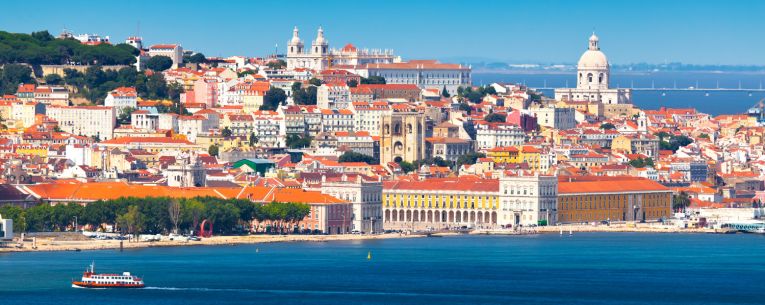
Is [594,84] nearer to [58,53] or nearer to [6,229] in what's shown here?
[58,53]

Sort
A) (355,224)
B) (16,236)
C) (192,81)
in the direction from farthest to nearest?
(192,81)
(355,224)
(16,236)

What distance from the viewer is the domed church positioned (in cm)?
11981

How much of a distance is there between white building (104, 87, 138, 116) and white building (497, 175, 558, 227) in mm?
22738

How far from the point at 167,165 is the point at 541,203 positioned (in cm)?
1273

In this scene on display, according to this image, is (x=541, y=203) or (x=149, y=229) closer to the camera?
(x=149, y=229)

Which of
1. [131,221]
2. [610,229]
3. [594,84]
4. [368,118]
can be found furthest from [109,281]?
[594,84]

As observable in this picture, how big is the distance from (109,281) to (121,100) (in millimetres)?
42016

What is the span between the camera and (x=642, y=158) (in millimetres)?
96625

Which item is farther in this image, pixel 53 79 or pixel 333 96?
pixel 53 79

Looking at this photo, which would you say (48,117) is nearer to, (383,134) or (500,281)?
(383,134)

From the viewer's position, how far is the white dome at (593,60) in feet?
397

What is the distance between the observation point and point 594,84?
396 feet

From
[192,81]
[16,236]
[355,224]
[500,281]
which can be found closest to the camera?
[500,281]

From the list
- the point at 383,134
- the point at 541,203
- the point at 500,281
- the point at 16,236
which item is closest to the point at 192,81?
the point at 383,134
